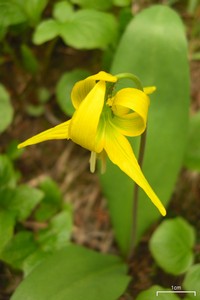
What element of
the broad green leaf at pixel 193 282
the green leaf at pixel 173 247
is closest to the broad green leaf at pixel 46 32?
the green leaf at pixel 173 247

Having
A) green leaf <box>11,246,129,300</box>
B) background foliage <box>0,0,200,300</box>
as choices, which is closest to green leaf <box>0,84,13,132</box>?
background foliage <box>0,0,200,300</box>

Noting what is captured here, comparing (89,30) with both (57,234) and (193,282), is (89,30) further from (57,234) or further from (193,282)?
(193,282)

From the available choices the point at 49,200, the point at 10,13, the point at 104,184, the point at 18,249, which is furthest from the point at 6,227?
the point at 10,13

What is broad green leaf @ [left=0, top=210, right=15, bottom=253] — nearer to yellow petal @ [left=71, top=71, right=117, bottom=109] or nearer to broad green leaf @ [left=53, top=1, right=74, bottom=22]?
yellow petal @ [left=71, top=71, right=117, bottom=109]

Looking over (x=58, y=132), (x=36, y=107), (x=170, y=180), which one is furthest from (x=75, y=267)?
(x=36, y=107)

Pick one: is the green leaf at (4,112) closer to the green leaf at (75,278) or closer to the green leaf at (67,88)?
the green leaf at (67,88)
